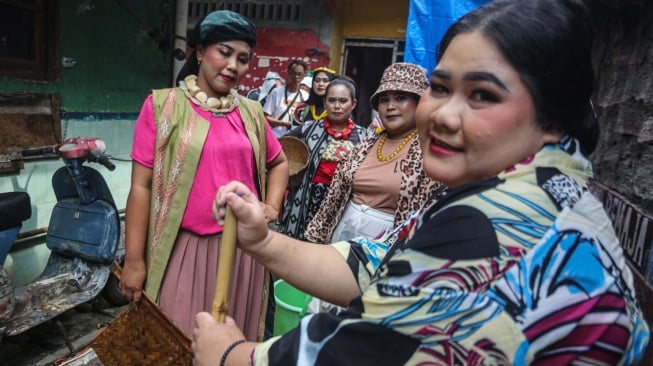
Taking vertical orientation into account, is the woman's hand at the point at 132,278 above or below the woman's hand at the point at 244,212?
below

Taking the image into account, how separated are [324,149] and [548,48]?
9.70ft

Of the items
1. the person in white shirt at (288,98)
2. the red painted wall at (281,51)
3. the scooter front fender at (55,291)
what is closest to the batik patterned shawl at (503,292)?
the scooter front fender at (55,291)

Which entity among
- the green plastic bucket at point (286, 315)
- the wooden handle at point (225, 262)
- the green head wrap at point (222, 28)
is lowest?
the green plastic bucket at point (286, 315)

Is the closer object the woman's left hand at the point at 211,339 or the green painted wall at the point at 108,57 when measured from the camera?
the woman's left hand at the point at 211,339

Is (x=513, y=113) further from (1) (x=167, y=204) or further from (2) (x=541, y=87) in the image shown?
(1) (x=167, y=204)

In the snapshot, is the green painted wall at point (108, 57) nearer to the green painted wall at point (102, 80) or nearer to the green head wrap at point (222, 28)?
the green painted wall at point (102, 80)

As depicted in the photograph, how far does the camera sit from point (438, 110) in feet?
3.13

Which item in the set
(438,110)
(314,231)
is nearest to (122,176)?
(314,231)

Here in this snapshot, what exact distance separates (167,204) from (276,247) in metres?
0.94

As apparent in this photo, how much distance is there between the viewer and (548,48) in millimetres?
850

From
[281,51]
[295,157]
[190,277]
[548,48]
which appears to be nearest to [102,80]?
[295,157]

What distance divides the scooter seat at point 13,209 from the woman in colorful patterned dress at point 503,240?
2278mm

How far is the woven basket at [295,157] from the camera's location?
151 inches

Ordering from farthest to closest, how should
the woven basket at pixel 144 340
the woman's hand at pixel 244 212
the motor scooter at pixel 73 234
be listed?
Answer: the motor scooter at pixel 73 234 < the woven basket at pixel 144 340 < the woman's hand at pixel 244 212
